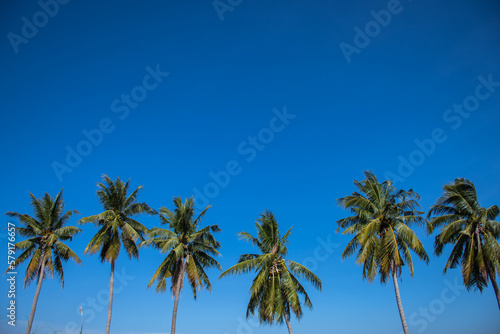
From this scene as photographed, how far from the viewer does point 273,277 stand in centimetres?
2644

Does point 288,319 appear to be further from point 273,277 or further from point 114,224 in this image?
point 114,224

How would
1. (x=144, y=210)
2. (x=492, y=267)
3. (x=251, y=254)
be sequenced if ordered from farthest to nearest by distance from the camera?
(x=144, y=210) < (x=251, y=254) < (x=492, y=267)

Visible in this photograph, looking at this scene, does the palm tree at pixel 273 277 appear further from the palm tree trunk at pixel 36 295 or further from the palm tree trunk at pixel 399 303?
the palm tree trunk at pixel 36 295

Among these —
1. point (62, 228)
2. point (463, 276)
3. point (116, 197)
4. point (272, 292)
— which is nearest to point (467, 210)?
point (463, 276)

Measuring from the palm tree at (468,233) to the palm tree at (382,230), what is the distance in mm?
2704

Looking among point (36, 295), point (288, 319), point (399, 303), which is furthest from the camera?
point (36, 295)

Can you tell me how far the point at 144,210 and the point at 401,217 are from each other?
22.9 meters

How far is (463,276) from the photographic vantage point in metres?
24.6

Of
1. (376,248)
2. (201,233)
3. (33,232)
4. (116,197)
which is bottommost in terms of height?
(376,248)

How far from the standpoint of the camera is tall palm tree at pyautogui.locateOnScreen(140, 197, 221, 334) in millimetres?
28047

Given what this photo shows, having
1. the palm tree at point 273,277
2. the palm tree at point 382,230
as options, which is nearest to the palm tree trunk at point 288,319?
the palm tree at point 273,277

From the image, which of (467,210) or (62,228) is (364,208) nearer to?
(467,210)

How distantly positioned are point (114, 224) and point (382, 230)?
76.0 ft

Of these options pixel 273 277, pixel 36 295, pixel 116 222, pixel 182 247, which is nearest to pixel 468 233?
pixel 273 277
